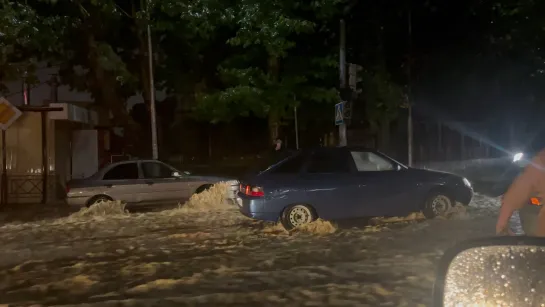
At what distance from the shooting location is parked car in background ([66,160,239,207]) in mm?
15508

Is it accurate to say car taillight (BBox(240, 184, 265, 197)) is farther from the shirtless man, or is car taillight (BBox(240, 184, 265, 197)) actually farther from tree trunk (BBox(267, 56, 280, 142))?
tree trunk (BBox(267, 56, 280, 142))

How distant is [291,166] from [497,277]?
8879 mm

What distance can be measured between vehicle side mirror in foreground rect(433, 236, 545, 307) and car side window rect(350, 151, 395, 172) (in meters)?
9.08

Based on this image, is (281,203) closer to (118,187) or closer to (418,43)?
(118,187)

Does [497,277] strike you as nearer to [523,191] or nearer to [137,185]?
[523,191]

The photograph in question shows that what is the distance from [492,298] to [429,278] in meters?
4.74

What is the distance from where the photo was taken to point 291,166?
37.8 feet

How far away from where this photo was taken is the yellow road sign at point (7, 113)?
1611cm

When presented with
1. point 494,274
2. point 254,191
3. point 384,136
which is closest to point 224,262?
point 254,191

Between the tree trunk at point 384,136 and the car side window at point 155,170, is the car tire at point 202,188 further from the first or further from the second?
the tree trunk at point 384,136

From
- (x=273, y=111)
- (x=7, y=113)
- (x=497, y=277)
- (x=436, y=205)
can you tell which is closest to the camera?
(x=497, y=277)

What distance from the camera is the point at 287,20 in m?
20.1

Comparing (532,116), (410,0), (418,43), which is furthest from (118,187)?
(532,116)

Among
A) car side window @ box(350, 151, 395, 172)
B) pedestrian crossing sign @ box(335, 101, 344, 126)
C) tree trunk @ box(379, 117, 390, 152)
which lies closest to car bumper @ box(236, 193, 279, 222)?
car side window @ box(350, 151, 395, 172)
